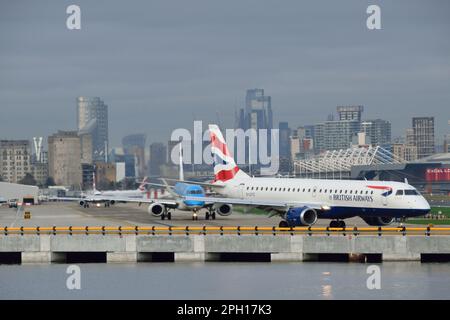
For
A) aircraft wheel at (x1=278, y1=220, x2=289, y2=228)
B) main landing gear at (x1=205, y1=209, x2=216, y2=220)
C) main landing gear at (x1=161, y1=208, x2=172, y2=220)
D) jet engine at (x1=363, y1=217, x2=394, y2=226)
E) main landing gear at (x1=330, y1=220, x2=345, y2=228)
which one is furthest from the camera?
main landing gear at (x1=161, y1=208, x2=172, y2=220)

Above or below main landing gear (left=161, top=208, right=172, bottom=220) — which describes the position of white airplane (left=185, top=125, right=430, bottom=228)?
above

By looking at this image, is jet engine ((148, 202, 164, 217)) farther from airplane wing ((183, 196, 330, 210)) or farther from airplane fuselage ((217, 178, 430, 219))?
airplane fuselage ((217, 178, 430, 219))

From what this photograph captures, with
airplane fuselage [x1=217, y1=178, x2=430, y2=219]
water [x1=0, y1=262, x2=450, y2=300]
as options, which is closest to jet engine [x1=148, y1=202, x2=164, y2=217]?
airplane fuselage [x1=217, y1=178, x2=430, y2=219]

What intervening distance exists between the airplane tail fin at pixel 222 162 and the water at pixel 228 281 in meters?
32.0

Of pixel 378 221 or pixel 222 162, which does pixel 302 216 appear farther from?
pixel 222 162

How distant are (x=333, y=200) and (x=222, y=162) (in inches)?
883

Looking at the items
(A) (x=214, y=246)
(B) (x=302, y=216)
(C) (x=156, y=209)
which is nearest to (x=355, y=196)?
(B) (x=302, y=216)

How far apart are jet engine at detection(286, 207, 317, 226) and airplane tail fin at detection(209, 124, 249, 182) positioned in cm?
1903

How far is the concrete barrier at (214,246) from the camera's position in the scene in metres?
79.8

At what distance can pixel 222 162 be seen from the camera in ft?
382

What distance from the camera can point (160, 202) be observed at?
397 feet

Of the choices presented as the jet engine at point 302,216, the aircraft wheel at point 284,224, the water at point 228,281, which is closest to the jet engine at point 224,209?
the aircraft wheel at point 284,224

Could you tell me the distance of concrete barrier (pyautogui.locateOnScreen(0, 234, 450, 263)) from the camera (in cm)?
7981
